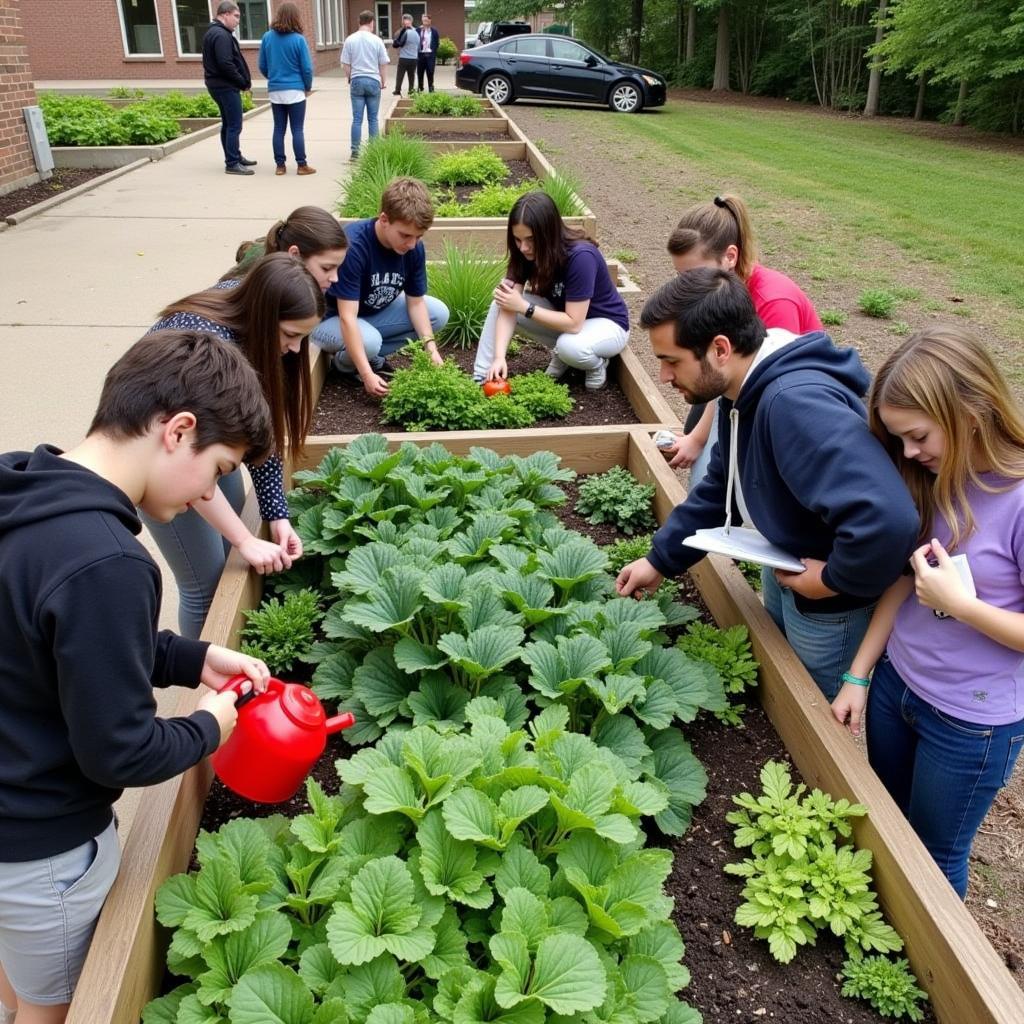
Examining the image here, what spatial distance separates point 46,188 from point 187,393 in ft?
36.2

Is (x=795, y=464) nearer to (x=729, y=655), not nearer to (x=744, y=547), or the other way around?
(x=744, y=547)

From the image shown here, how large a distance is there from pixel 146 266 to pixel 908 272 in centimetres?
727


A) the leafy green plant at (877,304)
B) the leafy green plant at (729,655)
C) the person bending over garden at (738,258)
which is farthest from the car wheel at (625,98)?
the leafy green plant at (729,655)

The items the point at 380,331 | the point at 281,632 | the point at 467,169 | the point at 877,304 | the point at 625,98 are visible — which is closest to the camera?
the point at 281,632

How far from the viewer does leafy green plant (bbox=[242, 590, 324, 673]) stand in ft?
9.11

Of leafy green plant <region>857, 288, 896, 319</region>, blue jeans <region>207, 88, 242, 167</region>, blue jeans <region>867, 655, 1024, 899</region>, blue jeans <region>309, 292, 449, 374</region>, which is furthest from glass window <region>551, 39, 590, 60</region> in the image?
blue jeans <region>867, 655, 1024, 899</region>

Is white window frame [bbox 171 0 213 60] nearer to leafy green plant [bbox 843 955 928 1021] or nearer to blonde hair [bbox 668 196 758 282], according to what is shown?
blonde hair [bbox 668 196 758 282]

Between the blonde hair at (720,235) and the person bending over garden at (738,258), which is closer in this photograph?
the person bending over garden at (738,258)

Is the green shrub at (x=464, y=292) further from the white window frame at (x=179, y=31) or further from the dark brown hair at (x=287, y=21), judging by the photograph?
the white window frame at (x=179, y=31)

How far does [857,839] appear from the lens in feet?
6.99

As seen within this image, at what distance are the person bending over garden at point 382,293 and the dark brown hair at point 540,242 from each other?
0.49 meters

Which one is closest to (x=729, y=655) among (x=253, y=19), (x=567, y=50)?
(x=567, y=50)

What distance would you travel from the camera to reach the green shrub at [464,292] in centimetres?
581

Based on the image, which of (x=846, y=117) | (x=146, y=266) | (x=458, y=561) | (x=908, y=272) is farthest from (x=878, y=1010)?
(x=846, y=117)
